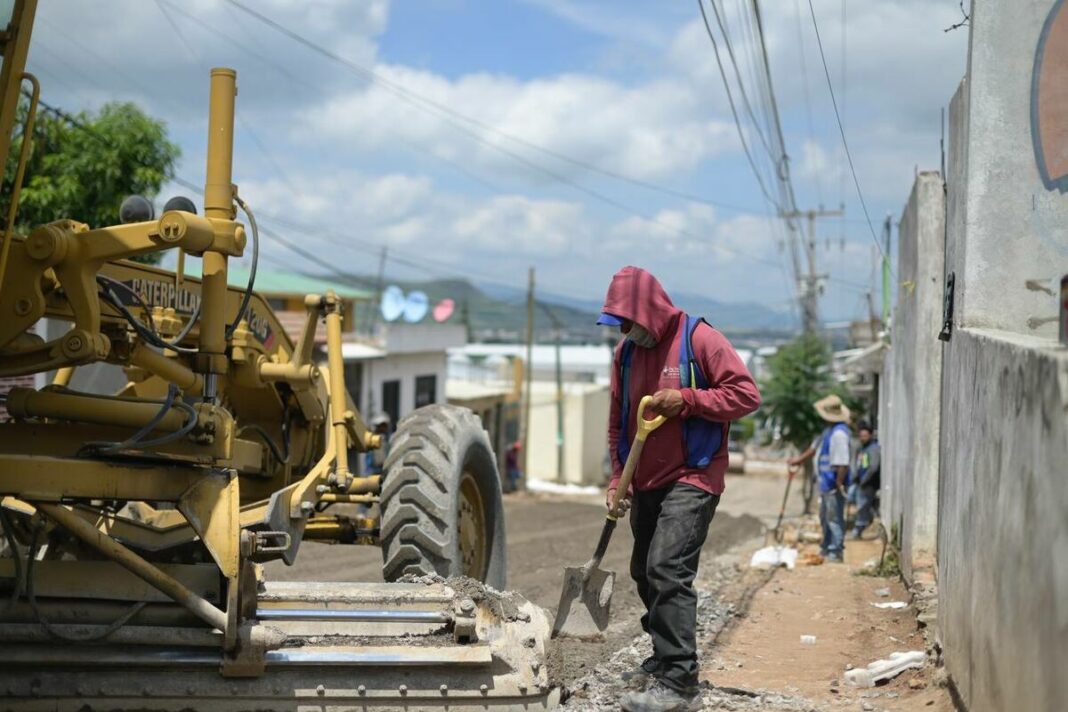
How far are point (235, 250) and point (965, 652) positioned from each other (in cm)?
346

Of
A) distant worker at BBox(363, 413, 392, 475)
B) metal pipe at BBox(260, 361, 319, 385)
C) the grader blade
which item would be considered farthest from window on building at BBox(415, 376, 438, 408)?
the grader blade

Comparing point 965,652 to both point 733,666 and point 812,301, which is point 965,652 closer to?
point 733,666

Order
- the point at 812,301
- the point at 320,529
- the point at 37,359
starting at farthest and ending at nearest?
the point at 812,301 < the point at 320,529 < the point at 37,359

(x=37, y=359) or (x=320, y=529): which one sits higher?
(x=37, y=359)

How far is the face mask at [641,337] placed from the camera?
562cm

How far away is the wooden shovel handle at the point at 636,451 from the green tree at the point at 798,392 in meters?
23.0

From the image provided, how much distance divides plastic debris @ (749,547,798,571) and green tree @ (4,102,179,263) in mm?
8041

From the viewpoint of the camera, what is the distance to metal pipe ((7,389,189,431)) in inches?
212

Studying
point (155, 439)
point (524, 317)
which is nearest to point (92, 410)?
point (155, 439)

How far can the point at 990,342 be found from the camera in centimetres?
519

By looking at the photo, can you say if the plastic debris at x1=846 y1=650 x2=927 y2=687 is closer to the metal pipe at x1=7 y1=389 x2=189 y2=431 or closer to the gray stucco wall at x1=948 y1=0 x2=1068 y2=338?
the gray stucco wall at x1=948 y1=0 x2=1068 y2=338

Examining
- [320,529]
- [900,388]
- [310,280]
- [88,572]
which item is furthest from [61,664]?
[310,280]

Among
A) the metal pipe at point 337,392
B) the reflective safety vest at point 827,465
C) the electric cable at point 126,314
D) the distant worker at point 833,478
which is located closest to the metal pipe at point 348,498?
the metal pipe at point 337,392

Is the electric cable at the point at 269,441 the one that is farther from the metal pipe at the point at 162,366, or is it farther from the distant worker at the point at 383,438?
the distant worker at the point at 383,438
